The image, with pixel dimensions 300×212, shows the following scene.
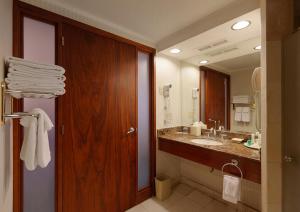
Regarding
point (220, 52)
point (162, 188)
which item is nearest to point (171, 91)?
point (220, 52)

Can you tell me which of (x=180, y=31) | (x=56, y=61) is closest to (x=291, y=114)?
(x=180, y=31)

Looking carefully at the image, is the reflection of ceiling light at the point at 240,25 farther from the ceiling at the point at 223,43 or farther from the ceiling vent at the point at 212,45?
the ceiling vent at the point at 212,45

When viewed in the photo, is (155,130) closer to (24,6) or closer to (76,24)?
(76,24)

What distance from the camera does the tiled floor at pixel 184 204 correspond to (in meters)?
1.93

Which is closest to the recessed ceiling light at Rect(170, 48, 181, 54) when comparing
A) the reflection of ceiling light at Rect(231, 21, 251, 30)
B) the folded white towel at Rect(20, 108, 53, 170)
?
the reflection of ceiling light at Rect(231, 21, 251, 30)

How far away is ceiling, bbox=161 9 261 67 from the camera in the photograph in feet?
5.01

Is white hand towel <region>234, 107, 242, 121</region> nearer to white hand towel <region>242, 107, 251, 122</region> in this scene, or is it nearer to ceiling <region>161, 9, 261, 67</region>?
white hand towel <region>242, 107, 251, 122</region>

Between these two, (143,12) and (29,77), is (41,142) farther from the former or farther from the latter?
(143,12)

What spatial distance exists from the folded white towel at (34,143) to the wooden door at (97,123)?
0.50 m

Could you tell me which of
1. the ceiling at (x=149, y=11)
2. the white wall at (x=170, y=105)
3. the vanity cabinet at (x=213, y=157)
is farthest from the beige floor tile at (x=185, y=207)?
the ceiling at (x=149, y=11)

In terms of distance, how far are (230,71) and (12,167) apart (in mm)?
2617

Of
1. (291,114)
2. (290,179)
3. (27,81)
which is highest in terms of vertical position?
(27,81)

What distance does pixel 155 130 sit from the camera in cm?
228

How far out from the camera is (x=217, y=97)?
2.34 metres
